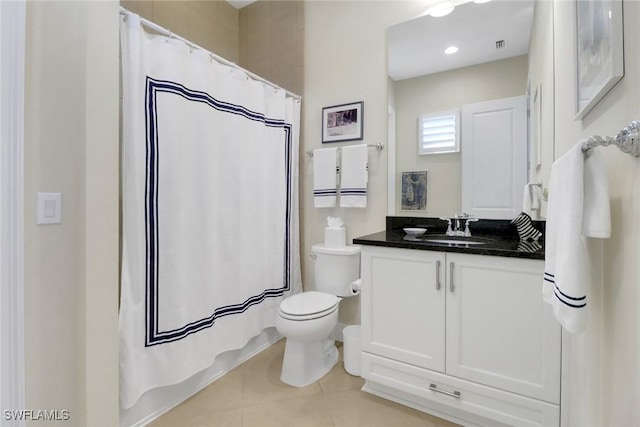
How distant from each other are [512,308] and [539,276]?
0.58 feet

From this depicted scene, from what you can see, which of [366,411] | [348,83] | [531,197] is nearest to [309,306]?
[366,411]

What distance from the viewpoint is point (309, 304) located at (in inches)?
72.9

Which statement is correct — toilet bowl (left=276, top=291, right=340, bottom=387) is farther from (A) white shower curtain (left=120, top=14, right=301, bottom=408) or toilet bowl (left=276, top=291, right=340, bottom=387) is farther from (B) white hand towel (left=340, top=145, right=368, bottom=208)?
(B) white hand towel (left=340, top=145, right=368, bottom=208)

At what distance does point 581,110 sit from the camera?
0.90 meters

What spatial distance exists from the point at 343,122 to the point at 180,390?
2.03 metres

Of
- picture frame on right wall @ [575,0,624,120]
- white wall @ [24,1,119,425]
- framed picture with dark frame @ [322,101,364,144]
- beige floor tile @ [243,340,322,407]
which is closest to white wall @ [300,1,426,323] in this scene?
A: framed picture with dark frame @ [322,101,364,144]

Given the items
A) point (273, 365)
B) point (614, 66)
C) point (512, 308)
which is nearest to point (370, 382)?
point (273, 365)

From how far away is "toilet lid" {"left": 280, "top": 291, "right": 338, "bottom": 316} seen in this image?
1.76m

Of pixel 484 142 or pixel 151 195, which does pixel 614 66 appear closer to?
pixel 484 142

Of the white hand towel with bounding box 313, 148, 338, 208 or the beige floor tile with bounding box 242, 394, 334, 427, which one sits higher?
the white hand towel with bounding box 313, 148, 338, 208

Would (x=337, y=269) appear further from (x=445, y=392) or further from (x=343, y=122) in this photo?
(x=343, y=122)

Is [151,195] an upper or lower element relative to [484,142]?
lower

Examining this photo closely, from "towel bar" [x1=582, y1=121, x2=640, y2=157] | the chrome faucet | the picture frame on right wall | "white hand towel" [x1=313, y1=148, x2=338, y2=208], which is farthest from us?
"white hand towel" [x1=313, y1=148, x2=338, y2=208]

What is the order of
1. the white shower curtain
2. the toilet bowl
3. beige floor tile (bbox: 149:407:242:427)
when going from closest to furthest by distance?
1. the white shower curtain
2. beige floor tile (bbox: 149:407:242:427)
3. the toilet bowl
